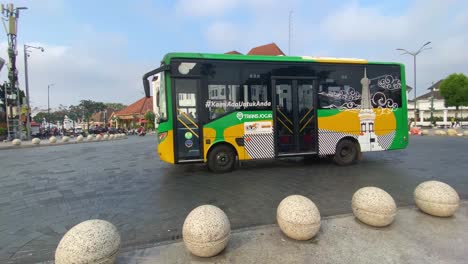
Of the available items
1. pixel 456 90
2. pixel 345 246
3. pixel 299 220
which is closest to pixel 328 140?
pixel 345 246

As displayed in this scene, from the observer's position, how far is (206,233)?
3.15m

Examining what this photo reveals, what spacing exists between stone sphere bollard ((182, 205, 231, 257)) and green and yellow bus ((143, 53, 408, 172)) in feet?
14.7

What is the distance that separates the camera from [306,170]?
8.57 metres

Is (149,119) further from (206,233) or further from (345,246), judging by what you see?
(345,246)

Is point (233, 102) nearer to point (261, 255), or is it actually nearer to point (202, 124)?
point (202, 124)

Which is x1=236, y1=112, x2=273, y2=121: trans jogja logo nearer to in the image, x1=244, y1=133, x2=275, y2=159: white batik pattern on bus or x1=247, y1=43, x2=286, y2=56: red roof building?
x1=244, y1=133, x2=275, y2=159: white batik pattern on bus

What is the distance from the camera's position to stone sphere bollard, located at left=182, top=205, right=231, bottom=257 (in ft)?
10.3

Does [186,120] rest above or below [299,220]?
above

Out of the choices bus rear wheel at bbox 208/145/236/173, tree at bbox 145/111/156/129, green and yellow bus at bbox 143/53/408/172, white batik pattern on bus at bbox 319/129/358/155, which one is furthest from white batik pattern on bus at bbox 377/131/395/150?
tree at bbox 145/111/156/129

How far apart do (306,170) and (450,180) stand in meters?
3.61

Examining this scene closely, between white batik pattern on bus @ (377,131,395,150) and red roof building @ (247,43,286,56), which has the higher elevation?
red roof building @ (247,43,286,56)

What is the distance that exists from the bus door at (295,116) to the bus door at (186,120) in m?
2.34

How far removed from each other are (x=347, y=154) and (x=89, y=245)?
8.20 metres

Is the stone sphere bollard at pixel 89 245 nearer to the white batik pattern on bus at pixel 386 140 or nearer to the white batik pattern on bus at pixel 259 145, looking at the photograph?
the white batik pattern on bus at pixel 259 145
